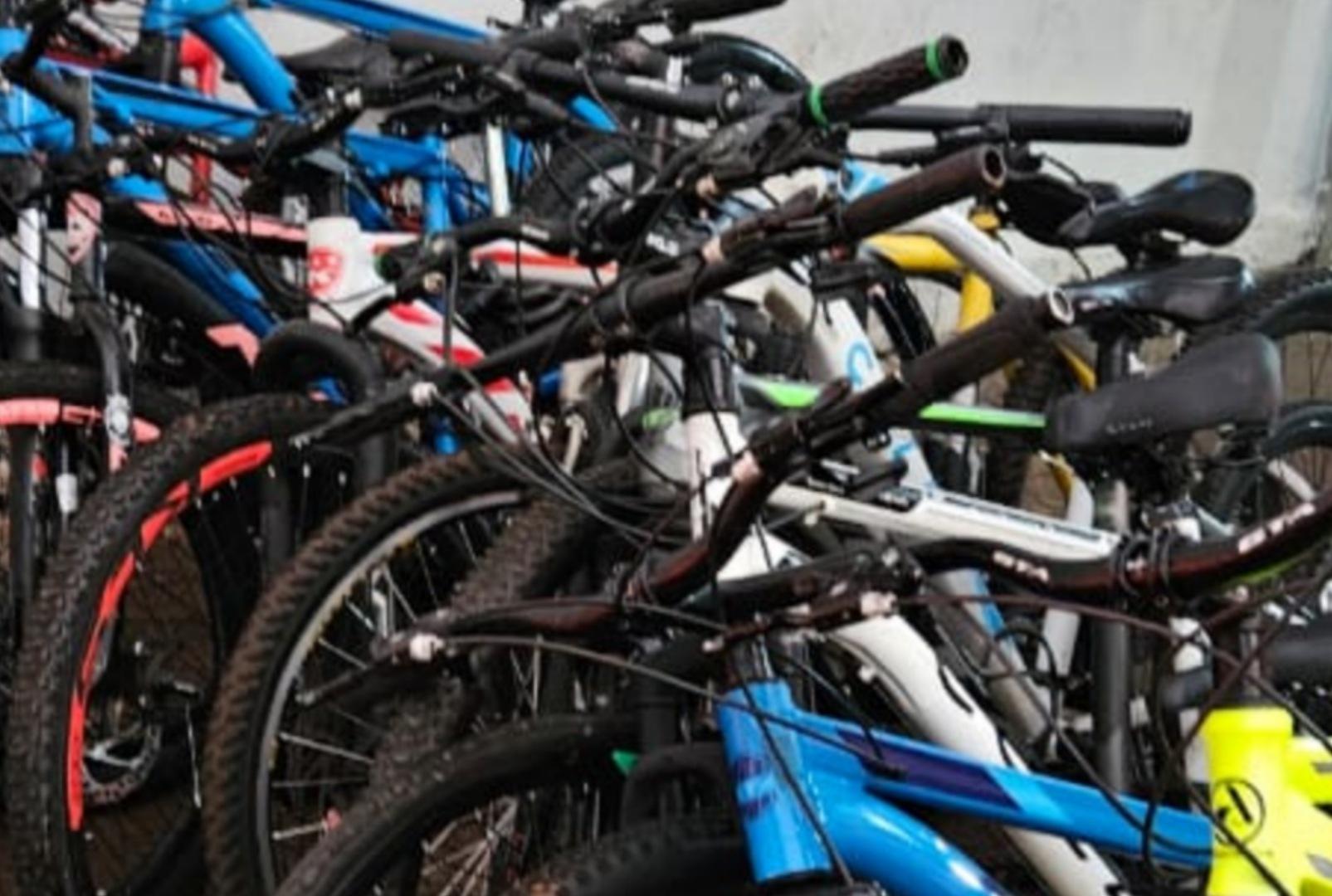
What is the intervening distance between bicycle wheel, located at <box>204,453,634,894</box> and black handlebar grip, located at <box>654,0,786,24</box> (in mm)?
480

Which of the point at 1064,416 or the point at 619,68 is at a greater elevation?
the point at 619,68

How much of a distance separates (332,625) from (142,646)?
41 cm

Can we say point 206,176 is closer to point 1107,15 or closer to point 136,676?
point 136,676

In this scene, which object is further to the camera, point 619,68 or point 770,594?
point 619,68

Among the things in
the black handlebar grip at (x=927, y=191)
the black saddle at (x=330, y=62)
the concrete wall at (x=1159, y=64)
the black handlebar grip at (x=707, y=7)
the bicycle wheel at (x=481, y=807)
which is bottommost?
the bicycle wheel at (x=481, y=807)

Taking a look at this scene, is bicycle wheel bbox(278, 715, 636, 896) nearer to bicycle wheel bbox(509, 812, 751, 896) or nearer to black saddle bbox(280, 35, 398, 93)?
bicycle wheel bbox(509, 812, 751, 896)

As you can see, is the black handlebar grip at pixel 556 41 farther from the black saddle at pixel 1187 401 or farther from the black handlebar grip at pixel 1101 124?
the black saddle at pixel 1187 401

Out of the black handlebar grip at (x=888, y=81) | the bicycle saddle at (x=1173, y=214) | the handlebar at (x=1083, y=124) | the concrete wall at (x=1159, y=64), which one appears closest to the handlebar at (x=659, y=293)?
the black handlebar grip at (x=888, y=81)

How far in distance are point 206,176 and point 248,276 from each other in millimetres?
183

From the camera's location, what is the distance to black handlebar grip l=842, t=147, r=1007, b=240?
0.96 m

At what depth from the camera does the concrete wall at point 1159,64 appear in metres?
3.58

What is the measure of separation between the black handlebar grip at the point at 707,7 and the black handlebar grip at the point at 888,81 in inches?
21.0

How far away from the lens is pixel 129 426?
1.89m

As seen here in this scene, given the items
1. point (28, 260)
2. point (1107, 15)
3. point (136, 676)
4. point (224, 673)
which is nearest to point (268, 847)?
point (224, 673)
